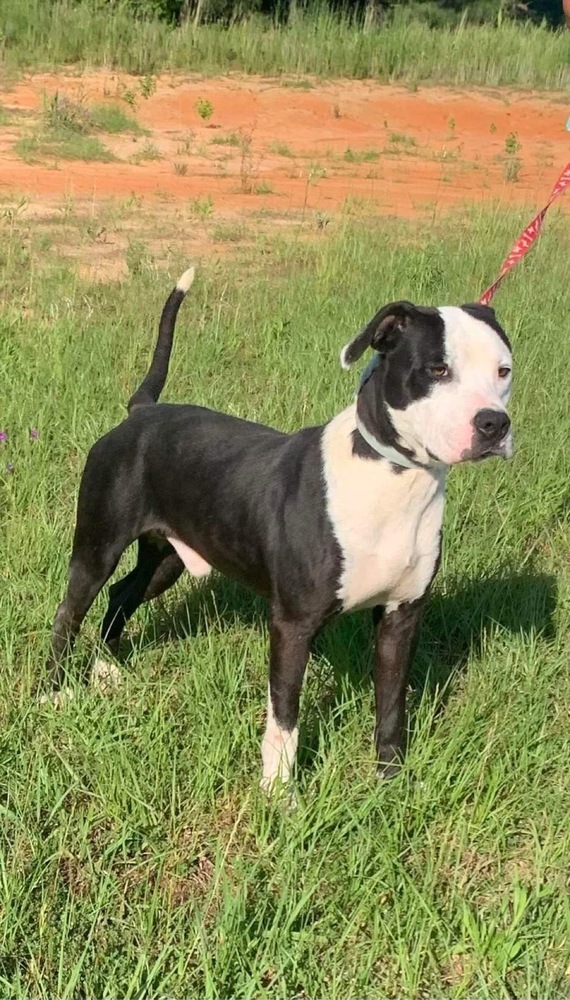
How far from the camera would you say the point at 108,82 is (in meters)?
15.3

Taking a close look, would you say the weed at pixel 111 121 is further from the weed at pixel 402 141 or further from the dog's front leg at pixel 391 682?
→ the dog's front leg at pixel 391 682

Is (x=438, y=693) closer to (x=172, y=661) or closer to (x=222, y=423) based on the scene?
(x=172, y=661)

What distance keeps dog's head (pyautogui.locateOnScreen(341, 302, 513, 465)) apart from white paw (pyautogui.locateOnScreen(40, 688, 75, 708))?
1.14 m

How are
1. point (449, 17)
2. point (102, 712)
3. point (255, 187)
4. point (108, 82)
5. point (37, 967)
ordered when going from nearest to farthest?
point (37, 967) < point (102, 712) < point (255, 187) < point (108, 82) < point (449, 17)

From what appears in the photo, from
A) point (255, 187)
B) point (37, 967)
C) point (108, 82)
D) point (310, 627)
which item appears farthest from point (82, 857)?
point (108, 82)

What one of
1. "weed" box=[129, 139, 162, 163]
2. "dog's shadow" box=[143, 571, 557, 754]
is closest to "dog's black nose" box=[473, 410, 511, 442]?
"dog's shadow" box=[143, 571, 557, 754]

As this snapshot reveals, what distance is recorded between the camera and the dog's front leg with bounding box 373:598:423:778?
282cm

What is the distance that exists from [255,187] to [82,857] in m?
9.65

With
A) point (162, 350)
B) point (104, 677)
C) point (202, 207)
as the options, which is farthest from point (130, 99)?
point (104, 677)

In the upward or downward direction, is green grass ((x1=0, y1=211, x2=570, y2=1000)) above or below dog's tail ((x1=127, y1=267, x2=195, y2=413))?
below

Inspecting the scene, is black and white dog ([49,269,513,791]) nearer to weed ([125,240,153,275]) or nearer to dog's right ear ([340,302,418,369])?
dog's right ear ([340,302,418,369])

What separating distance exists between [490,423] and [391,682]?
0.91 meters

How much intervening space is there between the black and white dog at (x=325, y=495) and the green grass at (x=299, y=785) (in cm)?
19

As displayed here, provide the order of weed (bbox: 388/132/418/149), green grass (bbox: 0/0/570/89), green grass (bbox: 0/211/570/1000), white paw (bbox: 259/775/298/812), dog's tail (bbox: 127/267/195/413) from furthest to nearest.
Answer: green grass (bbox: 0/0/570/89) → weed (bbox: 388/132/418/149) → dog's tail (bbox: 127/267/195/413) → white paw (bbox: 259/775/298/812) → green grass (bbox: 0/211/570/1000)
